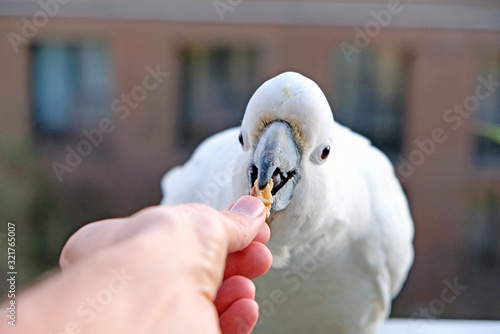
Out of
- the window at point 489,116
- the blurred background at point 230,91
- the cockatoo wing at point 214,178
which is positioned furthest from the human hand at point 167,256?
the window at point 489,116

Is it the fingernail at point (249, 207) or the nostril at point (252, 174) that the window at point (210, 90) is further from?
the fingernail at point (249, 207)

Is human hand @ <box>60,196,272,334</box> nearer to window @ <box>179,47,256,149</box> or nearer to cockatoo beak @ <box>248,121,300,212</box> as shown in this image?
cockatoo beak @ <box>248,121,300,212</box>

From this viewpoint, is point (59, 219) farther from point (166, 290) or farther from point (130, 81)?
point (166, 290)

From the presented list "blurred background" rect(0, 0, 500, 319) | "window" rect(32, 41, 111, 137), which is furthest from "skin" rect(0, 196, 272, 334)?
"window" rect(32, 41, 111, 137)

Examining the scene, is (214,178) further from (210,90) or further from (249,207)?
(210,90)

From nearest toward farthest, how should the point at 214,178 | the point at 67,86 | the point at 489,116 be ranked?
the point at 214,178 → the point at 489,116 → the point at 67,86

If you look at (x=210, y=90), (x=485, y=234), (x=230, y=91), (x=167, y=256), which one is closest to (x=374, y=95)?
(x=230, y=91)
